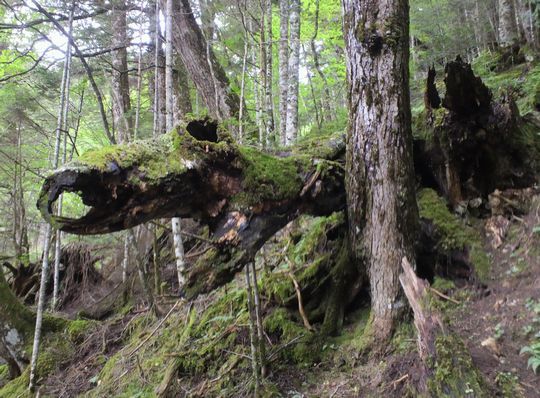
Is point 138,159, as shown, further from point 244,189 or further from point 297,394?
point 297,394

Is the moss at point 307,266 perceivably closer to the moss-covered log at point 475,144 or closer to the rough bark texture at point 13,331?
the moss-covered log at point 475,144

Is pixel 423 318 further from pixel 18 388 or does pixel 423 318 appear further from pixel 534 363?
pixel 18 388

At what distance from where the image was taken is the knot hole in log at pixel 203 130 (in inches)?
135

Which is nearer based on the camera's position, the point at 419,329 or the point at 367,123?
the point at 419,329

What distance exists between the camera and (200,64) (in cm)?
770

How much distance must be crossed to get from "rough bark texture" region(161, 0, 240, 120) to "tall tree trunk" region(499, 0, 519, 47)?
302 inches

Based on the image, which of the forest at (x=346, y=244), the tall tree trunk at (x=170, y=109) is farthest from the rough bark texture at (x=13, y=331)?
the tall tree trunk at (x=170, y=109)

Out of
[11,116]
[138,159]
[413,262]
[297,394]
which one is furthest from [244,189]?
[11,116]

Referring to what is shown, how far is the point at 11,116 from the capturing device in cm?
1120

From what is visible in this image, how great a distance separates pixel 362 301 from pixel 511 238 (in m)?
1.71

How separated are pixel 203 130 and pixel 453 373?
9.16 feet

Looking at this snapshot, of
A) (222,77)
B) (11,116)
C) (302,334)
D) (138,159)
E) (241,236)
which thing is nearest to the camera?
(138,159)

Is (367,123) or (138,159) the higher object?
(367,123)

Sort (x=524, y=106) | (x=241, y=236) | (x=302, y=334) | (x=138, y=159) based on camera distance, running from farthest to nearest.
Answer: (x=524, y=106), (x=302, y=334), (x=241, y=236), (x=138, y=159)
